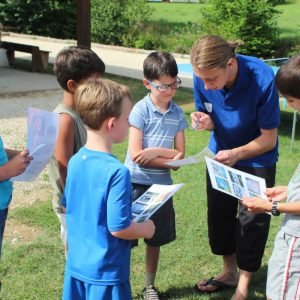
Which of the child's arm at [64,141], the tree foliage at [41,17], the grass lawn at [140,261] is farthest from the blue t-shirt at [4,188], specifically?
the tree foliage at [41,17]

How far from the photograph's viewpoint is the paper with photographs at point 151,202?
207cm

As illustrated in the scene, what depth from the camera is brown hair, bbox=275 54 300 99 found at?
2055 millimetres

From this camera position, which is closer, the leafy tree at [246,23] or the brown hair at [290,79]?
the brown hair at [290,79]

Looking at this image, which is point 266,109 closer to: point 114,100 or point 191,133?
point 114,100

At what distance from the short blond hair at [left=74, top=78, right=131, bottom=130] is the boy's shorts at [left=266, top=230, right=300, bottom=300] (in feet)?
3.64

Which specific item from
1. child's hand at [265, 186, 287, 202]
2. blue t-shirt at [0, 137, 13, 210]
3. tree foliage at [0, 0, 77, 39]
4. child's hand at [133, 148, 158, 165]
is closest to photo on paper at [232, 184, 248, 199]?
child's hand at [265, 186, 287, 202]

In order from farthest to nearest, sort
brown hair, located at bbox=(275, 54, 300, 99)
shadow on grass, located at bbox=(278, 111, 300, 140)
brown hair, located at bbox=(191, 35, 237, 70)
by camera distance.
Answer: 1. shadow on grass, located at bbox=(278, 111, 300, 140)
2. brown hair, located at bbox=(191, 35, 237, 70)
3. brown hair, located at bbox=(275, 54, 300, 99)

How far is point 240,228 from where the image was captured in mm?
2904

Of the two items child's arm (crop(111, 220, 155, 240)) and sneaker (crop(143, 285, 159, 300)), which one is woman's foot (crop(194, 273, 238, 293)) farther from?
child's arm (crop(111, 220, 155, 240))

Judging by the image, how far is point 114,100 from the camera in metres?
1.89

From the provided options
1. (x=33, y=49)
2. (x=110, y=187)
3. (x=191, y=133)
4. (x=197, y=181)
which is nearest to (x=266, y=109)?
(x=110, y=187)

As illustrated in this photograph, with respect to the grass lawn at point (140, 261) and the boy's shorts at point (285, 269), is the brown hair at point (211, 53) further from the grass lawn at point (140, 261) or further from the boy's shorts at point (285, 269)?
the grass lawn at point (140, 261)

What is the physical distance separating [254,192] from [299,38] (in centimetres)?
1898

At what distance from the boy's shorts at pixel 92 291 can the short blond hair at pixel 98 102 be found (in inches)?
29.6
